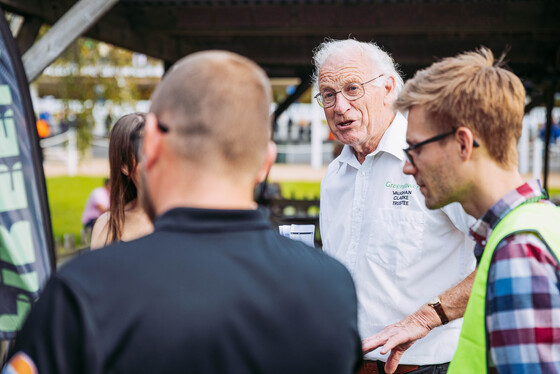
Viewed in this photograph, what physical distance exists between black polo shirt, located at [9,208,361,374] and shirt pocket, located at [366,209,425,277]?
1.22 m

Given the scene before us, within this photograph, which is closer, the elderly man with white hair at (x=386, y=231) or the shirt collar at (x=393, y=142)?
the elderly man with white hair at (x=386, y=231)

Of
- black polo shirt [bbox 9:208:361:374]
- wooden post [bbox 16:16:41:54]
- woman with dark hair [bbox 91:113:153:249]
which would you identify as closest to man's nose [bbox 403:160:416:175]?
black polo shirt [bbox 9:208:361:374]

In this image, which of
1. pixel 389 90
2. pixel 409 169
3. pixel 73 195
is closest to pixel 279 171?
pixel 73 195

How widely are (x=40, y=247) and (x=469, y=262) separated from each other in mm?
1771

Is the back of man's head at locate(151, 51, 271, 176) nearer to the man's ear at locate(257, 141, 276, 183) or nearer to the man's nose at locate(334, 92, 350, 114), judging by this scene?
the man's ear at locate(257, 141, 276, 183)

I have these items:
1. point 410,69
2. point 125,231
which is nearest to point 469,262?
point 125,231

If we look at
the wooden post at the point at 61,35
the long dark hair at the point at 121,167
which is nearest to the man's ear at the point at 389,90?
the long dark hair at the point at 121,167

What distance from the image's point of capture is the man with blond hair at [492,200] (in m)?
1.24

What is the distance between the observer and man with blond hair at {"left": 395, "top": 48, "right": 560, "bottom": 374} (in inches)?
48.9

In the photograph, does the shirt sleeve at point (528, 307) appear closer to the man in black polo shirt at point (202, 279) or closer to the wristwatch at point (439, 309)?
the man in black polo shirt at point (202, 279)

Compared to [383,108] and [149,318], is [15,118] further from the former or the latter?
[149,318]

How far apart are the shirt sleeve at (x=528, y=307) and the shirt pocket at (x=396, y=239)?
1031 mm

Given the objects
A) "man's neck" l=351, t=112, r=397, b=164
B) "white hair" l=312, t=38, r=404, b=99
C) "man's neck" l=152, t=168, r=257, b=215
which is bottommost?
"man's neck" l=351, t=112, r=397, b=164

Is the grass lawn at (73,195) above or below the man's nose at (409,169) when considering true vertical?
below
